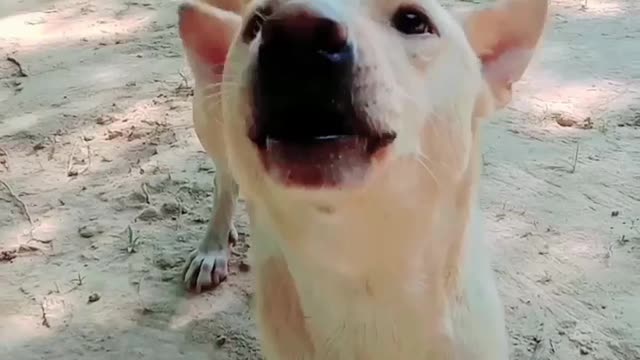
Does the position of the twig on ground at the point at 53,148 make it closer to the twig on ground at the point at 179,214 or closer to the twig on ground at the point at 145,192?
the twig on ground at the point at 145,192

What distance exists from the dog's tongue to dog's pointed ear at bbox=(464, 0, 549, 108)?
67 centimetres

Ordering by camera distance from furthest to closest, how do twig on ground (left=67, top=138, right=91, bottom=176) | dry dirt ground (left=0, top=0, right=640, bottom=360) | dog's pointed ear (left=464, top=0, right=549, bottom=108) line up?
twig on ground (left=67, top=138, right=91, bottom=176)
dry dirt ground (left=0, top=0, right=640, bottom=360)
dog's pointed ear (left=464, top=0, right=549, bottom=108)

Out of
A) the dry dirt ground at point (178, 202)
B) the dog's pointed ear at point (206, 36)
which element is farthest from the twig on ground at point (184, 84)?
the dog's pointed ear at point (206, 36)

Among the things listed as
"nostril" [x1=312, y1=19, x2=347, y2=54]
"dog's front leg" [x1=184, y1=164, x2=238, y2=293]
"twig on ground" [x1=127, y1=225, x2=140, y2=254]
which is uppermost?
"nostril" [x1=312, y1=19, x2=347, y2=54]

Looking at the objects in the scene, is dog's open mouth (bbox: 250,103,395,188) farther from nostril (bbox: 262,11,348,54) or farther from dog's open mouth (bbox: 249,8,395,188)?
nostril (bbox: 262,11,348,54)

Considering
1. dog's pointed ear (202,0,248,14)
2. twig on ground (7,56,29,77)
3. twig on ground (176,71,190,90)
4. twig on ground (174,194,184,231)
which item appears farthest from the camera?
twig on ground (7,56,29,77)

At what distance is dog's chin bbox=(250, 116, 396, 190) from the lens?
1.78 metres

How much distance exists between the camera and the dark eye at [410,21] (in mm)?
2000

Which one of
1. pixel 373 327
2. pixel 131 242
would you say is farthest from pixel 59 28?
pixel 373 327

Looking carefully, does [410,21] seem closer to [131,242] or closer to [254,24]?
[254,24]

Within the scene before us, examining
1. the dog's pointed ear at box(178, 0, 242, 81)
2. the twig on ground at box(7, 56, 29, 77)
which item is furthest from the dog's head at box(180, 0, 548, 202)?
the twig on ground at box(7, 56, 29, 77)

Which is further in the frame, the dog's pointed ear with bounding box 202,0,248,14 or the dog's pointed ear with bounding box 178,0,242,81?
the dog's pointed ear with bounding box 202,0,248,14

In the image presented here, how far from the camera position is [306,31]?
167cm

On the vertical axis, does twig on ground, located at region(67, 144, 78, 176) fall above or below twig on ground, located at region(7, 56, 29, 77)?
above
